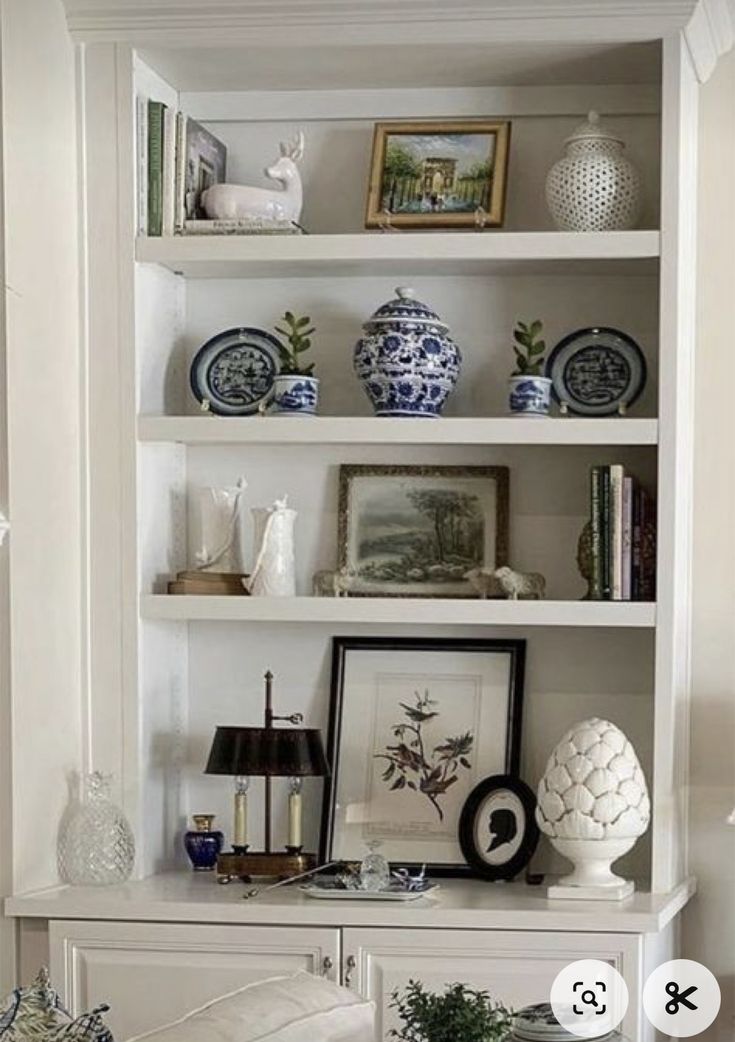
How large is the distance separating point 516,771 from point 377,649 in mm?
379

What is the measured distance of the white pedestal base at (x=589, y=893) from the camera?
337 centimetres

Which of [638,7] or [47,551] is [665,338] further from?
[47,551]

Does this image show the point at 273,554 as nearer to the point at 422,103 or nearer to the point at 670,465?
the point at 670,465

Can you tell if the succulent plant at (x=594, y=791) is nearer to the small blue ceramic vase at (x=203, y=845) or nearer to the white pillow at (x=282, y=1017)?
the small blue ceramic vase at (x=203, y=845)

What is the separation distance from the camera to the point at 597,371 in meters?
3.66

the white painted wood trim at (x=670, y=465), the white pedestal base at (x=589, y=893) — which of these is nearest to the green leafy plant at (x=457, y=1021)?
the white pedestal base at (x=589, y=893)

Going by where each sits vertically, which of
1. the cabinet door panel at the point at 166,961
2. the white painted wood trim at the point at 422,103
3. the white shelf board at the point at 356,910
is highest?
the white painted wood trim at the point at 422,103

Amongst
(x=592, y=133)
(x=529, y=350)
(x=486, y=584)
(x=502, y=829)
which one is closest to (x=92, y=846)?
(x=502, y=829)

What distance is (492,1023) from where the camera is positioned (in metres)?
2.03

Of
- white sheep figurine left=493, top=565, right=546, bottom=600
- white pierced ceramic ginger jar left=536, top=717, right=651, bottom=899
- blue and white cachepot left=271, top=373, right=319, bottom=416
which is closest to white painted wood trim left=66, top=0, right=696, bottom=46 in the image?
blue and white cachepot left=271, top=373, right=319, bottom=416

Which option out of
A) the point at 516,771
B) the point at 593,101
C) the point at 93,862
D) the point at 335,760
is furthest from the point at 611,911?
the point at 593,101

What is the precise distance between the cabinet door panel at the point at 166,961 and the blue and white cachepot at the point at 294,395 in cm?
100

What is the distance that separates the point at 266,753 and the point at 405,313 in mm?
893

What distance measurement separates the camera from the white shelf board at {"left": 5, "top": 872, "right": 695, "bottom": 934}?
128 inches
